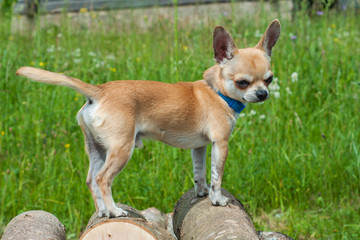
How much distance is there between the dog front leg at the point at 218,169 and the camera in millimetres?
3201

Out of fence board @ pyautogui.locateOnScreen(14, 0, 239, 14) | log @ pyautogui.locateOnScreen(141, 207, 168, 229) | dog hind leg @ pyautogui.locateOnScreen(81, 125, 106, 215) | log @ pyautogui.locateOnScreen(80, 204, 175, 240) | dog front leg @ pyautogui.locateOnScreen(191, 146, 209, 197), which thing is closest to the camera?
log @ pyautogui.locateOnScreen(80, 204, 175, 240)

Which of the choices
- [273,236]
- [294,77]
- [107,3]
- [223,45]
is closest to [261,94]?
[223,45]

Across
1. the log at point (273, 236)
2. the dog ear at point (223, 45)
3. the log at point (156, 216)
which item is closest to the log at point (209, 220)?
the log at point (273, 236)

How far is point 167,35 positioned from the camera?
25.1 ft

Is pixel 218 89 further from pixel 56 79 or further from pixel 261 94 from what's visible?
pixel 56 79

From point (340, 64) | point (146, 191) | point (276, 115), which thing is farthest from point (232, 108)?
point (340, 64)

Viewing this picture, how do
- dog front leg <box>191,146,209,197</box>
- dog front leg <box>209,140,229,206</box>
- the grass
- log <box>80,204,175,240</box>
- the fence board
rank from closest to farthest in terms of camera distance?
log <box>80,204,175,240</box>
dog front leg <box>209,140,229,206</box>
dog front leg <box>191,146,209,197</box>
the grass
the fence board

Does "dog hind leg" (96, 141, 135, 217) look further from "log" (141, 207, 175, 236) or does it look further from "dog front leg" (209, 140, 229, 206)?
"log" (141, 207, 175, 236)

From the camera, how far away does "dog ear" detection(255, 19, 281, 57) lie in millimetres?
3311

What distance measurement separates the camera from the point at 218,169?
127 inches

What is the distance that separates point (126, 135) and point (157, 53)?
3.99 metres

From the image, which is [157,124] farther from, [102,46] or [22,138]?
[102,46]

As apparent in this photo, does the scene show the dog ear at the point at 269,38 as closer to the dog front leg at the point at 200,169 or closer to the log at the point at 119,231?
the dog front leg at the point at 200,169

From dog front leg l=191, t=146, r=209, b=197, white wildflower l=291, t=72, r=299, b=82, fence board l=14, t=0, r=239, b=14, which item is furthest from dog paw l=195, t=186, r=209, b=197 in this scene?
fence board l=14, t=0, r=239, b=14
